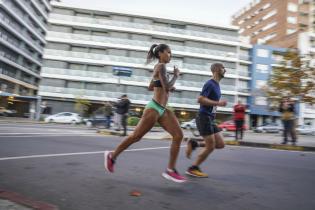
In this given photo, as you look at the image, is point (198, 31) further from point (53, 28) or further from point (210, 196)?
point (210, 196)

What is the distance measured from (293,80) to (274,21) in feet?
178

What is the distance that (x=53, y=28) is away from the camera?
4269cm

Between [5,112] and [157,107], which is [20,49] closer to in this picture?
[5,112]

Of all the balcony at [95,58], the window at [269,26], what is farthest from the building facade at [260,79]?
the balcony at [95,58]

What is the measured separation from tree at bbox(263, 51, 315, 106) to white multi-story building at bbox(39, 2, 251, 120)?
1171 inches

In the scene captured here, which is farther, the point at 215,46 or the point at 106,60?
the point at 215,46

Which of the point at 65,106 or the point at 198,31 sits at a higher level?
the point at 198,31

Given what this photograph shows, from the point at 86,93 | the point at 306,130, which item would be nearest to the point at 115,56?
the point at 86,93

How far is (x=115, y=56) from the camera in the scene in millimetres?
41906

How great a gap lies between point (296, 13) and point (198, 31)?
77.0 feet

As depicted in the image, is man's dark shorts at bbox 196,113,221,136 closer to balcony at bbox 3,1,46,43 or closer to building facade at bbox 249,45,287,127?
→ balcony at bbox 3,1,46,43

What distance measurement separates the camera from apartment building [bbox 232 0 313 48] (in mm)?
54706

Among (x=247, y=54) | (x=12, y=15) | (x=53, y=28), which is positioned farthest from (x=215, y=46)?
(x=12, y=15)

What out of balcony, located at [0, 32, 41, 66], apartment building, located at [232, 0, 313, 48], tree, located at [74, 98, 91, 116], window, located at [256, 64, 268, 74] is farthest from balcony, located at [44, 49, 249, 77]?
apartment building, located at [232, 0, 313, 48]
